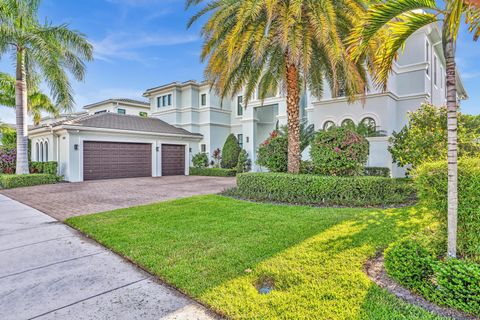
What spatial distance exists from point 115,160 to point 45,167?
4129 mm

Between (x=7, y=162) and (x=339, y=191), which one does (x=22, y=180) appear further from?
(x=339, y=191)

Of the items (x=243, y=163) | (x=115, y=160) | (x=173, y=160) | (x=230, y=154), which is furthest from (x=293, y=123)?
(x=173, y=160)

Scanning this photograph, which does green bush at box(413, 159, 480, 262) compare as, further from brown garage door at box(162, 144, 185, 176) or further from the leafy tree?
brown garage door at box(162, 144, 185, 176)

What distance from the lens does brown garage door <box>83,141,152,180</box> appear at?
669 inches

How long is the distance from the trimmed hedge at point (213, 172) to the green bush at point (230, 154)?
1149 millimetres

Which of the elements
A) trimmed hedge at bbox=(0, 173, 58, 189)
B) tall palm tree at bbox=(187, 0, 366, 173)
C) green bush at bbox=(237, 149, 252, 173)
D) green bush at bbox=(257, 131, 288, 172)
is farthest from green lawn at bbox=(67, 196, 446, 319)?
green bush at bbox=(237, 149, 252, 173)

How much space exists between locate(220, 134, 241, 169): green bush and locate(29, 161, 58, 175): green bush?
11543 mm

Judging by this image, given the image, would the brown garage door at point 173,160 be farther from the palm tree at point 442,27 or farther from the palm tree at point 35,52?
the palm tree at point 442,27

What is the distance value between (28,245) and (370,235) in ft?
22.2

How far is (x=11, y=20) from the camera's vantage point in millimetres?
13633

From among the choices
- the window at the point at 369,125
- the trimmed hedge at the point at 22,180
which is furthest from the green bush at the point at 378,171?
the trimmed hedge at the point at 22,180

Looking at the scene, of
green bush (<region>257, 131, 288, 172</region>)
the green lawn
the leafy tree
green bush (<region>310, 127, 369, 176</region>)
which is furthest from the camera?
green bush (<region>257, 131, 288, 172</region>)

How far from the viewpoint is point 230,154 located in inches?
849

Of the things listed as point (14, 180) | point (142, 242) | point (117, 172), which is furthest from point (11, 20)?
point (142, 242)
